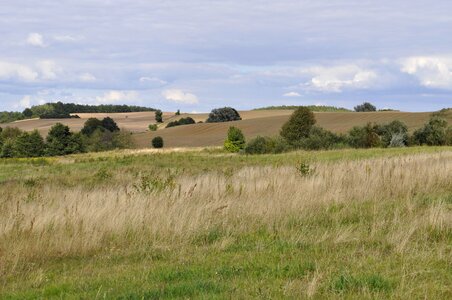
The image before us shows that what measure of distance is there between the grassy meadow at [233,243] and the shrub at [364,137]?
1759 inches

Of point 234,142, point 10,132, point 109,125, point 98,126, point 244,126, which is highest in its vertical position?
point 109,125

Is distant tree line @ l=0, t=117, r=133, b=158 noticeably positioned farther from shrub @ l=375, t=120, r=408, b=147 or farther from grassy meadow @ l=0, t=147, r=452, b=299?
grassy meadow @ l=0, t=147, r=452, b=299

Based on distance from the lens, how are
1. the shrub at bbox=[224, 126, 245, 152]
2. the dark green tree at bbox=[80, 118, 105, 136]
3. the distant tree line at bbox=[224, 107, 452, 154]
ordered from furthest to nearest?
the dark green tree at bbox=[80, 118, 105, 136] → the shrub at bbox=[224, 126, 245, 152] → the distant tree line at bbox=[224, 107, 452, 154]

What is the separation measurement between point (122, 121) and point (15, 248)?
383 feet

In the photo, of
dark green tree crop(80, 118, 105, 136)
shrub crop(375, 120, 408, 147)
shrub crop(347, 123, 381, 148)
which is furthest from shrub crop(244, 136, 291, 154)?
dark green tree crop(80, 118, 105, 136)

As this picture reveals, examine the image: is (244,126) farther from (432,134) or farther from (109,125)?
(432,134)

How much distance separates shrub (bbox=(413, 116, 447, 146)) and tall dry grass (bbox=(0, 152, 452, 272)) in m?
42.7

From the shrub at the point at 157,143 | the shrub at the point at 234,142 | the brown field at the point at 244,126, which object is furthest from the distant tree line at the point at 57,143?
the shrub at the point at 234,142

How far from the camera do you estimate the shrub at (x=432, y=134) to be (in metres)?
53.1

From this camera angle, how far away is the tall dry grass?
7.82 meters

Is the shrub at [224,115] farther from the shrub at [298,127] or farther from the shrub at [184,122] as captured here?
the shrub at [298,127]

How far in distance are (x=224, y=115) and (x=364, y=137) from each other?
62.5m

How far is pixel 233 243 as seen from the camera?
7758 millimetres

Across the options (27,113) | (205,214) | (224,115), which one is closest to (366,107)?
(224,115)
